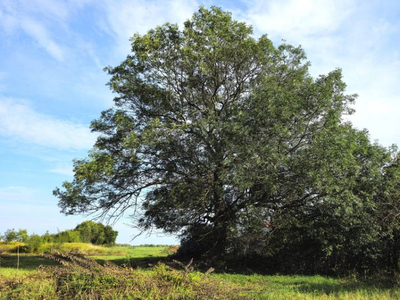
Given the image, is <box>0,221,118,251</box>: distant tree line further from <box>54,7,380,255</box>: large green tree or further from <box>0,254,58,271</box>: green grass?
<box>54,7,380,255</box>: large green tree

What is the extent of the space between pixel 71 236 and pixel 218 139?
21.5 metres

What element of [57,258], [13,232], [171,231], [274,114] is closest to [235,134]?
[274,114]

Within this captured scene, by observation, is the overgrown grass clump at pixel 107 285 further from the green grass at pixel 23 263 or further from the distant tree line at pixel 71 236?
the distant tree line at pixel 71 236

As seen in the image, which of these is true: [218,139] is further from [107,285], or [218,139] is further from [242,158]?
[107,285]

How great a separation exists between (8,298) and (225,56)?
12.7m

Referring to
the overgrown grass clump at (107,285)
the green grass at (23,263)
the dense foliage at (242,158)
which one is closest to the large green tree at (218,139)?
the dense foliage at (242,158)

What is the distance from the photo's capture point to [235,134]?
13.1 m

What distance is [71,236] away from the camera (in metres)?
29.7

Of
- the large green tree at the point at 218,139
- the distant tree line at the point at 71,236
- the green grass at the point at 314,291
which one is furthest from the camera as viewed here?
the distant tree line at the point at 71,236

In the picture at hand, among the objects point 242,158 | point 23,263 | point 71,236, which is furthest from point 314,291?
point 71,236

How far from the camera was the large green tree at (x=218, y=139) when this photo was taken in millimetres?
13078

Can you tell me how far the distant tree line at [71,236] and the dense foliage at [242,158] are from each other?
478 centimetres

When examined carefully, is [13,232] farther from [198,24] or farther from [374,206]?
[374,206]

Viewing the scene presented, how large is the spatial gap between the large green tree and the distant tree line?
4.55m
